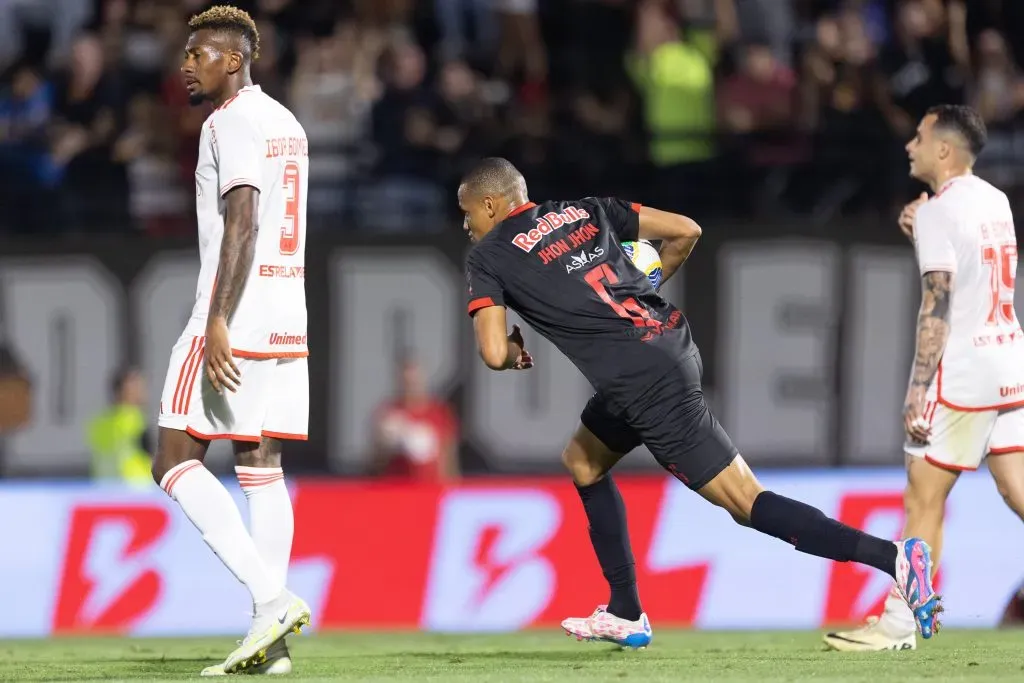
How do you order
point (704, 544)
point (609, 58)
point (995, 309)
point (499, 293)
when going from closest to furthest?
point (499, 293), point (995, 309), point (704, 544), point (609, 58)

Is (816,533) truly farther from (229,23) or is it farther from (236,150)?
(229,23)

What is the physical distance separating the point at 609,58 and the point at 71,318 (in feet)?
15.6

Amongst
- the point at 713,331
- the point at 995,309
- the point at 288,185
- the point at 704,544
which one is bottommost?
the point at 704,544

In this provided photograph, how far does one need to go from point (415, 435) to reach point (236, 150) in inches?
251

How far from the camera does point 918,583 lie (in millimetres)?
6441

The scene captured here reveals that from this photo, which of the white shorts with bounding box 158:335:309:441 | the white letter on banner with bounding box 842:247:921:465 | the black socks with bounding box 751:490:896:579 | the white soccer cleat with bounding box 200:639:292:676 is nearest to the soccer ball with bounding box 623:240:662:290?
the black socks with bounding box 751:490:896:579

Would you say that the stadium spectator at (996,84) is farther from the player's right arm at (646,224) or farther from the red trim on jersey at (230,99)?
the red trim on jersey at (230,99)

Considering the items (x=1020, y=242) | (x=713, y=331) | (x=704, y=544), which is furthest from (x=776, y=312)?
(x=704, y=544)

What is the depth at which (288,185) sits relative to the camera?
684 cm

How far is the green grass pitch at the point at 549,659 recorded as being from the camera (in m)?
6.41

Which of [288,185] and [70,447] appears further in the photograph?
[70,447]

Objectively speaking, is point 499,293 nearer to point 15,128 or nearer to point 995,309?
point 995,309

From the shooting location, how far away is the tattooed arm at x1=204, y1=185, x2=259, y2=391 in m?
6.48

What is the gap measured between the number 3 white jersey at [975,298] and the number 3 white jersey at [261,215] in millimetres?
2716
